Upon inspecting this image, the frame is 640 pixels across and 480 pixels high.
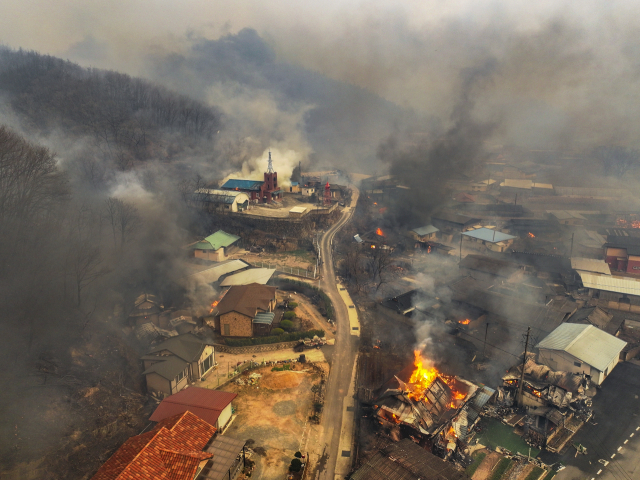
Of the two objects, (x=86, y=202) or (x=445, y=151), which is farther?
(x=445, y=151)

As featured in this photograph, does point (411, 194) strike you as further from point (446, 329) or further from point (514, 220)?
point (446, 329)

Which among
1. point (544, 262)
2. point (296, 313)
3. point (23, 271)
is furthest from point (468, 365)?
point (23, 271)

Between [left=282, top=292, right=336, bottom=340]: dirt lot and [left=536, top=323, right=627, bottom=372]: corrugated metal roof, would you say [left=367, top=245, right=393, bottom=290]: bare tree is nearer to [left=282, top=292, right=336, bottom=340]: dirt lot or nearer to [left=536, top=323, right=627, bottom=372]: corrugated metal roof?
[left=282, top=292, right=336, bottom=340]: dirt lot

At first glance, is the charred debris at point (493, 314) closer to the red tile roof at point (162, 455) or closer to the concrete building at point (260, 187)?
the red tile roof at point (162, 455)

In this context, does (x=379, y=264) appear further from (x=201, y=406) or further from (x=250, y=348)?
(x=201, y=406)

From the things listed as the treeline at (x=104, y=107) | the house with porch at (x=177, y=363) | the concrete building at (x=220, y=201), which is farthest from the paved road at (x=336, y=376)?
the treeline at (x=104, y=107)

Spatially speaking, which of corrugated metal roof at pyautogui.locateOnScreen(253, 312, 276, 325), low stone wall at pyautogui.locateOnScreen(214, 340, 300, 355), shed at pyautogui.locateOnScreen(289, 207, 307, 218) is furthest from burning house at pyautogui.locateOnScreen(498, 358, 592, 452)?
shed at pyautogui.locateOnScreen(289, 207, 307, 218)
